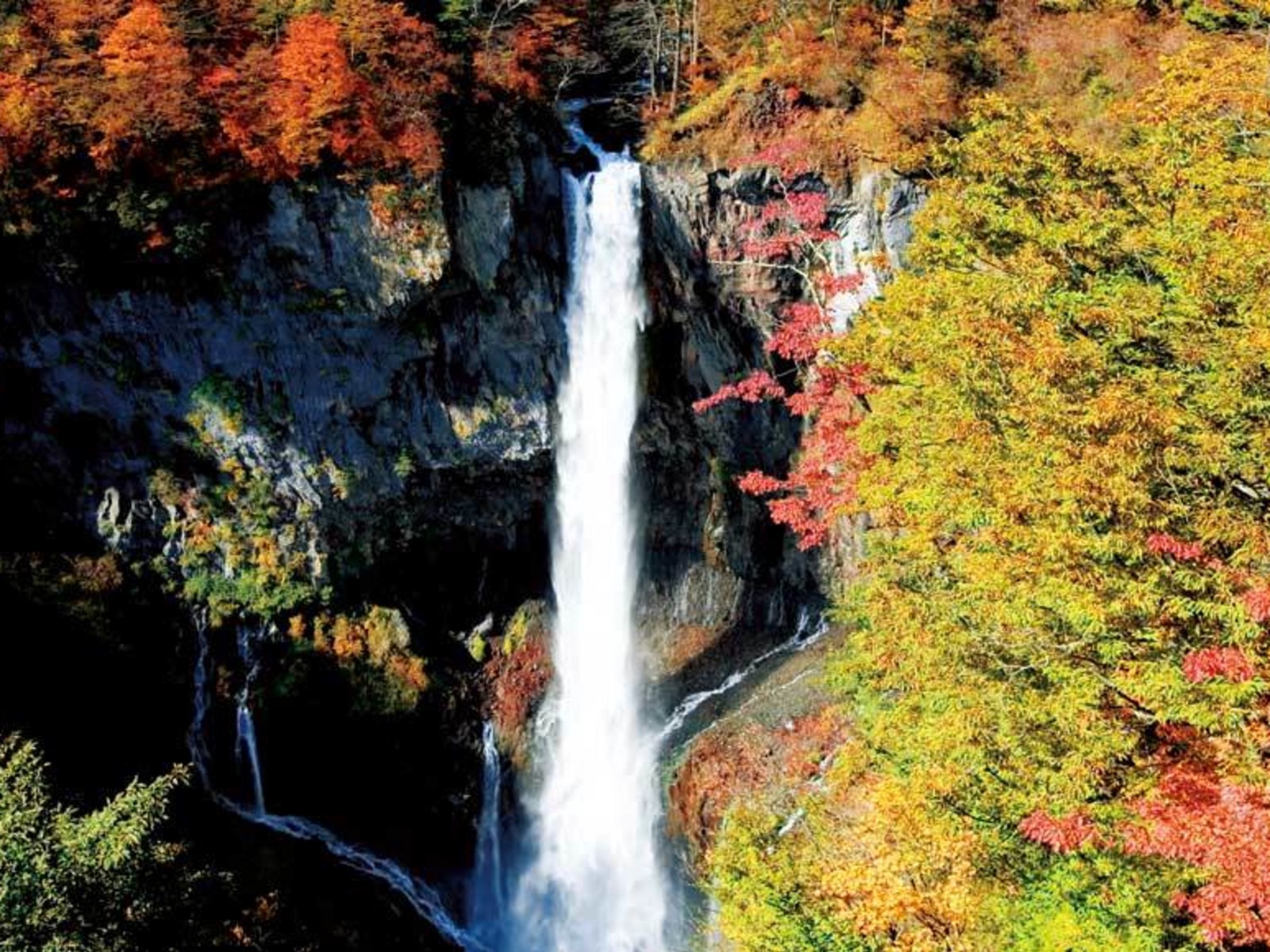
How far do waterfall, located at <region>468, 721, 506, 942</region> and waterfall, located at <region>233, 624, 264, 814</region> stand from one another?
4686mm

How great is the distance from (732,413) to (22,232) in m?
14.3

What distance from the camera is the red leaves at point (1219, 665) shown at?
6.50 meters

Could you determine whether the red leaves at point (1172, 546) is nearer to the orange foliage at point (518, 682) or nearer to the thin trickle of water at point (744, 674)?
the thin trickle of water at point (744, 674)

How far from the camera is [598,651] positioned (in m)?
21.3

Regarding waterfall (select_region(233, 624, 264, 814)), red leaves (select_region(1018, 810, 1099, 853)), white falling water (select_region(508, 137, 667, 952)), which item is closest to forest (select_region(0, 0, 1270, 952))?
red leaves (select_region(1018, 810, 1099, 853))

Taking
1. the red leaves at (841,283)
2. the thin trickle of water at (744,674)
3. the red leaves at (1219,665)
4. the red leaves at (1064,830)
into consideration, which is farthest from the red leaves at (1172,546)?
the thin trickle of water at (744,674)

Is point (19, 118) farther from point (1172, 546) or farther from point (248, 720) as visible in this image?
point (1172, 546)

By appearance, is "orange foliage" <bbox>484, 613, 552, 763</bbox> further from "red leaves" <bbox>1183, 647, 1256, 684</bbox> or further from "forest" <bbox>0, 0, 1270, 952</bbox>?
"red leaves" <bbox>1183, 647, 1256, 684</bbox>

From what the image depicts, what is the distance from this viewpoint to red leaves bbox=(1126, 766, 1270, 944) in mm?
6348

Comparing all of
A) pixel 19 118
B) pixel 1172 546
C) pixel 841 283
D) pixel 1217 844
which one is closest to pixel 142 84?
pixel 19 118

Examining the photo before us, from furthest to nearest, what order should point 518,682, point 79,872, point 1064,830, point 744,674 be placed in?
point 518,682, point 744,674, point 79,872, point 1064,830

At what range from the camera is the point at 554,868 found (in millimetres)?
18766

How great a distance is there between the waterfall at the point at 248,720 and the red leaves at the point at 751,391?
421 inches

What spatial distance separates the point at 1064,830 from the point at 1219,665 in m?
2.08
